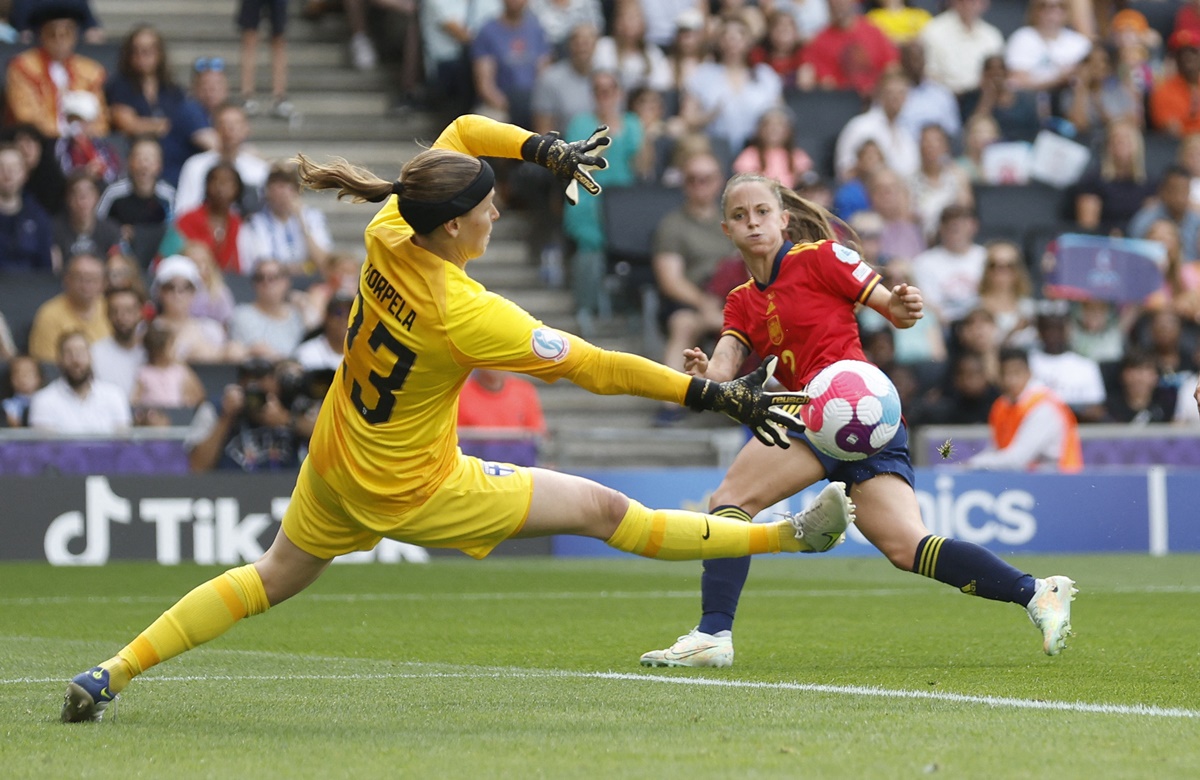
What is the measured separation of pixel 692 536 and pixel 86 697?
1.96 m

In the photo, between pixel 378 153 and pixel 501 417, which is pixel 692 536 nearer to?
pixel 501 417

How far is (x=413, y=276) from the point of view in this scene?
6031 millimetres

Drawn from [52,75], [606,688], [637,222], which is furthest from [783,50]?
[606,688]

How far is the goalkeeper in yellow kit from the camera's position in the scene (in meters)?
5.95

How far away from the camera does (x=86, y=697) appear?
6016 mm

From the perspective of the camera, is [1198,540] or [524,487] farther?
[1198,540]

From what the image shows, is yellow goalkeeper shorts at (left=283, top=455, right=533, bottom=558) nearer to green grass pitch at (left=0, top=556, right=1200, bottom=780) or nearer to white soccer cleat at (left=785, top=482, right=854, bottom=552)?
green grass pitch at (left=0, top=556, right=1200, bottom=780)

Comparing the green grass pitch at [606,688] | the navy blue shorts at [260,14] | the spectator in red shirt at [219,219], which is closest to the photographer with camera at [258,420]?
the green grass pitch at [606,688]

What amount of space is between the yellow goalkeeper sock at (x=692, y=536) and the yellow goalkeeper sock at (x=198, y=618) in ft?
3.85

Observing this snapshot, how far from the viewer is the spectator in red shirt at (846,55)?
19.1 metres

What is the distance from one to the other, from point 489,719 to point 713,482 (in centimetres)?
841

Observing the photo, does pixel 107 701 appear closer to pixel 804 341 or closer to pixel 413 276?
pixel 413 276

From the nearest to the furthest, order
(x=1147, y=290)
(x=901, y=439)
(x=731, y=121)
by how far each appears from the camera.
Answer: (x=901, y=439), (x=1147, y=290), (x=731, y=121)

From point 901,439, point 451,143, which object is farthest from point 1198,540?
point 451,143
